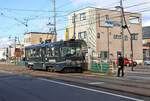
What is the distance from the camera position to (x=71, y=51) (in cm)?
2025

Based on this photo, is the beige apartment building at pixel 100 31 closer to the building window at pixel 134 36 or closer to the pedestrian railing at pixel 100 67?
the building window at pixel 134 36

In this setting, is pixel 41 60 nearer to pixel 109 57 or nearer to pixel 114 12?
→ pixel 109 57

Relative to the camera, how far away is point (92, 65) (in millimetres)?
22484

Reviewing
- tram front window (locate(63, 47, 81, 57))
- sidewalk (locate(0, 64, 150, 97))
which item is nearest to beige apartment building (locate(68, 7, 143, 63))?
tram front window (locate(63, 47, 81, 57))

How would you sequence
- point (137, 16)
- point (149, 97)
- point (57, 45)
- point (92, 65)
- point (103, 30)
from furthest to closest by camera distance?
1. point (137, 16)
2. point (103, 30)
3. point (92, 65)
4. point (57, 45)
5. point (149, 97)

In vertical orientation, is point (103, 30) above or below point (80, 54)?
above

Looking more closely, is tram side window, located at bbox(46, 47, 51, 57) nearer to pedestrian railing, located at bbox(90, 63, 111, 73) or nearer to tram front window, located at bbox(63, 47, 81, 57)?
tram front window, located at bbox(63, 47, 81, 57)

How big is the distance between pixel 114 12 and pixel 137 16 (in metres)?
6.70

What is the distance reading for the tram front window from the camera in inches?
787

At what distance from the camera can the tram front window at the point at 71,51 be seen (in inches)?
787

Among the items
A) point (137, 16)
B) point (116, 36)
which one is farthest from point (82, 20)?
point (137, 16)

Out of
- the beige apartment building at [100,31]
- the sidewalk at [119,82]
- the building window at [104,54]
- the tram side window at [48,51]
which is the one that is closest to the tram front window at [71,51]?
the tram side window at [48,51]

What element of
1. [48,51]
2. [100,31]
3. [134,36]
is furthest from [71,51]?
[134,36]

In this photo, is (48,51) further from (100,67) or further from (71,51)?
(100,67)
